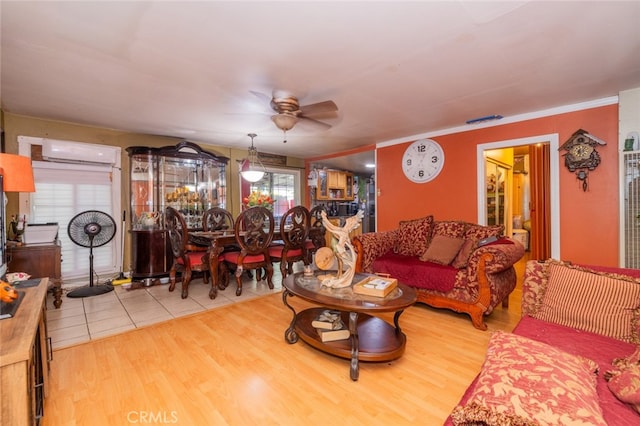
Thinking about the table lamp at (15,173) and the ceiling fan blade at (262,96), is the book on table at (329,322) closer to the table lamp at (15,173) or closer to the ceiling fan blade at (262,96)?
the ceiling fan blade at (262,96)

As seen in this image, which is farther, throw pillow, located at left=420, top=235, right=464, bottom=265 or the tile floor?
throw pillow, located at left=420, top=235, right=464, bottom=265

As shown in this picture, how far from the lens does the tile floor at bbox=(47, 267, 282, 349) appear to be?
2.47 m

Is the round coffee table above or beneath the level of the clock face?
beneath

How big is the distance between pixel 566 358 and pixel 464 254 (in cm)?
183

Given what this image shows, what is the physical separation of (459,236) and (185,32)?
305cm

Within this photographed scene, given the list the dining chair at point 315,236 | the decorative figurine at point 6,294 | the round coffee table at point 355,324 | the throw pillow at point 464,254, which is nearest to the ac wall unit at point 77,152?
the dining chair at point 315,236

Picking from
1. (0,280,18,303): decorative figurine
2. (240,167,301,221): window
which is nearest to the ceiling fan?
(0,280,18,303): decorative figurine

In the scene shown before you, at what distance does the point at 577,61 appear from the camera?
2227mm

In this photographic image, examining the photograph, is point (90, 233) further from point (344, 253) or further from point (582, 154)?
A: point (582, 154)

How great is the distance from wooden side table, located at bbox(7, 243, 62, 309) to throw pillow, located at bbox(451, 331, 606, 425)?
3728mm

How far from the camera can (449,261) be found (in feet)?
9.32

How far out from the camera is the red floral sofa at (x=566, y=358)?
0.82 metres

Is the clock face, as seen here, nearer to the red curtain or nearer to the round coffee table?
the red curtain

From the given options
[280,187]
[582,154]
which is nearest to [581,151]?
[582,154]
